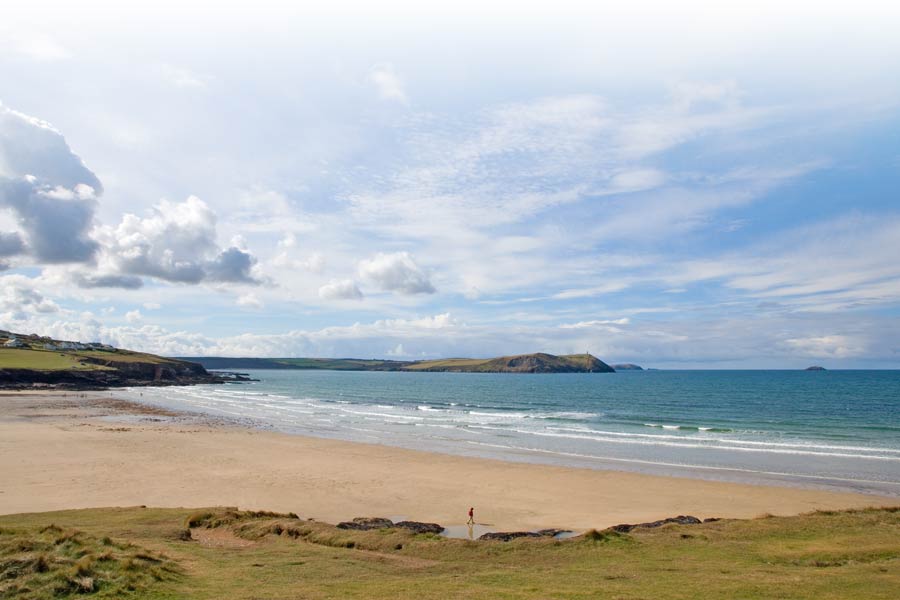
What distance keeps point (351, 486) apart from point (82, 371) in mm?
104892

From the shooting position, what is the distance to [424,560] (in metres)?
14.3

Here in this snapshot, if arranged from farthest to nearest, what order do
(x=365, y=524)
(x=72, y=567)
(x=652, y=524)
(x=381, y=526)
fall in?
(x=365, y=524)
(x=381, y=526)
(x=652, y=524)
(x=72, y=567)

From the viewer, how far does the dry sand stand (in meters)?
22.7

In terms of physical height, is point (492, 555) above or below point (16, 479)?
above

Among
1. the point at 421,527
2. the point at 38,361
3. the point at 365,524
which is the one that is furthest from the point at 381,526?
the point at 38,361

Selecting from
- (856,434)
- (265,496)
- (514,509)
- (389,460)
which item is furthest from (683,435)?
(265,496)

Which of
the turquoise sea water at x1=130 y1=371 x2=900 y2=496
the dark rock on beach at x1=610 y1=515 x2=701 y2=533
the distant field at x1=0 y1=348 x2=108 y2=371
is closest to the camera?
the dark rock on beach at x1=610 y1=515 x2=701 y2=533

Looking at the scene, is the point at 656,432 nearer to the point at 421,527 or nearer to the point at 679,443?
the point at 679,443

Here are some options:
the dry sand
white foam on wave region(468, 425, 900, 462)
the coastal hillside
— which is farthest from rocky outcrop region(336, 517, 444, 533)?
the coastal hillside

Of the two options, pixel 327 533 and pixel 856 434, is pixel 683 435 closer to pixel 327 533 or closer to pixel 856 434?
pixel 856 434

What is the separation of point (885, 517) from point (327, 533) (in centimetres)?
1686

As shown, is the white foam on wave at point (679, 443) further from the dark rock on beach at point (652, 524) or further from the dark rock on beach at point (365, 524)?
the dark rock on beach at point (365, 524)

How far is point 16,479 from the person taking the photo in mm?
27000

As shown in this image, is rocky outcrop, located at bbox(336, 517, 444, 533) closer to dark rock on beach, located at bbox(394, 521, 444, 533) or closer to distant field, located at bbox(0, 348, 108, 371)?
dark rock on beach, located at bbox(394, 521, 444, 533)
